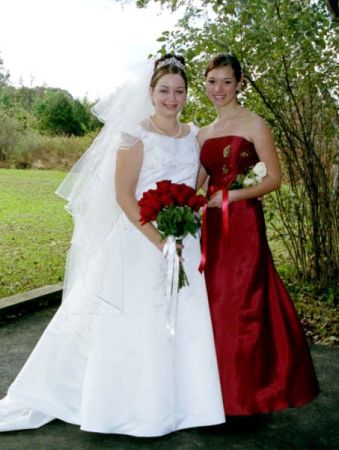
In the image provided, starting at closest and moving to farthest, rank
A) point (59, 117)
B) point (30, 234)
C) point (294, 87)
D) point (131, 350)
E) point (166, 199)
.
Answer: point (166, 199), point (131, 350), point (294, 87), point (30, 234), point (59, 117)

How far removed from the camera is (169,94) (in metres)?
3.47

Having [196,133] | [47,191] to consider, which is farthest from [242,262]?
[47,191]

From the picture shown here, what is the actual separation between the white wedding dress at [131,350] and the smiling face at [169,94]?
0.56 ft

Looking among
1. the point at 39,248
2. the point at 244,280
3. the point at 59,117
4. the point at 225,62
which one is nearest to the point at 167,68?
the point at 225,62

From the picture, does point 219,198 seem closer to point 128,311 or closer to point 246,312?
point 246,312

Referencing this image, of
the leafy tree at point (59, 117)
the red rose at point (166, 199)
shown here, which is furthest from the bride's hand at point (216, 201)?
the leafy tree at point (59, 117)

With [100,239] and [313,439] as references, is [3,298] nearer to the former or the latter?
[100,239]

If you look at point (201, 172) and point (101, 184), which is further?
point (201, 172)

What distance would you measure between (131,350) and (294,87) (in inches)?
165

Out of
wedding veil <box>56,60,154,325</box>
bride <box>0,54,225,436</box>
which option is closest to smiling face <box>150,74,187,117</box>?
bride <box>0,54,225,436</box>

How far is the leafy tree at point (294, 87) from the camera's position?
5.89 metres

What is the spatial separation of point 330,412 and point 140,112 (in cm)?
230

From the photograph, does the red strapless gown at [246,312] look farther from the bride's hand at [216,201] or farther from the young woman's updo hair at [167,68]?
the young woman's updo hair at [167,68]

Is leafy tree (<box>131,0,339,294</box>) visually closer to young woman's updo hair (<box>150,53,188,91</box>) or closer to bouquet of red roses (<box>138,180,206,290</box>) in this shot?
young woman's updo hair (<box>150,53,188,91</box>)
